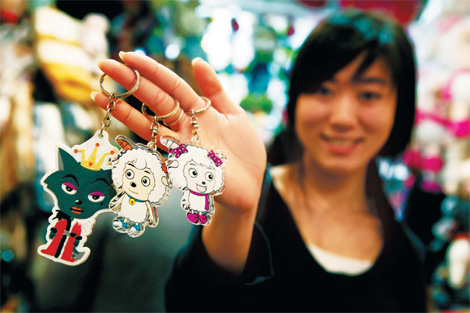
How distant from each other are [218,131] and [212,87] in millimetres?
56

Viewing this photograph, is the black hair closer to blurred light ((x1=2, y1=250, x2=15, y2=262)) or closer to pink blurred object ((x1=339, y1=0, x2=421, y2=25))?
pink blurred object ((x1=339, y1=0, x2=421, y2=25))

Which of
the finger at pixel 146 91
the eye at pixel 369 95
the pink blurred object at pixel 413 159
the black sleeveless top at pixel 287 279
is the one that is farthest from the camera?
the pink blurred object at pixel 413 159

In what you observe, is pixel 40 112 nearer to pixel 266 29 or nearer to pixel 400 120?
pixel 266 29

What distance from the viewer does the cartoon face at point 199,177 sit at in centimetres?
38

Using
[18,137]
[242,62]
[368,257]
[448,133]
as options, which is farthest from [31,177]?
[448,133]

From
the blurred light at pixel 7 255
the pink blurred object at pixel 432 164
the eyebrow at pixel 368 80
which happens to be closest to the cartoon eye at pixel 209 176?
the eyebrow at pixel 368 80

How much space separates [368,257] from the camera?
66 centimetres

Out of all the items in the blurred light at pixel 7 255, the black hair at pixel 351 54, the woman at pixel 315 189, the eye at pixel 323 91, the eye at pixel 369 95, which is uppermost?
the black hair at pixel 351 54

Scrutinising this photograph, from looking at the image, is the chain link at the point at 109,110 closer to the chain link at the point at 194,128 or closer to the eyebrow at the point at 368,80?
the chain link at the point at 194,128

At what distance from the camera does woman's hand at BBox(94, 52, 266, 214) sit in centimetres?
37

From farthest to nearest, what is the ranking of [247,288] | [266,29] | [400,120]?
[266,29]
[400,120]
[247,288]

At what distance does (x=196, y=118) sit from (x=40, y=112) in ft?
1.94

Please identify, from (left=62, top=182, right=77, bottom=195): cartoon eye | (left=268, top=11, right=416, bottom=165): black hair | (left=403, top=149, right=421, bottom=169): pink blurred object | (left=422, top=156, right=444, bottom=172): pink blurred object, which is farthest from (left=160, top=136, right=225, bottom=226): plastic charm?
(left=422, top=156, right=444, bottom=172): pink blurred object

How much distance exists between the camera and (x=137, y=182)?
373 millimetres
